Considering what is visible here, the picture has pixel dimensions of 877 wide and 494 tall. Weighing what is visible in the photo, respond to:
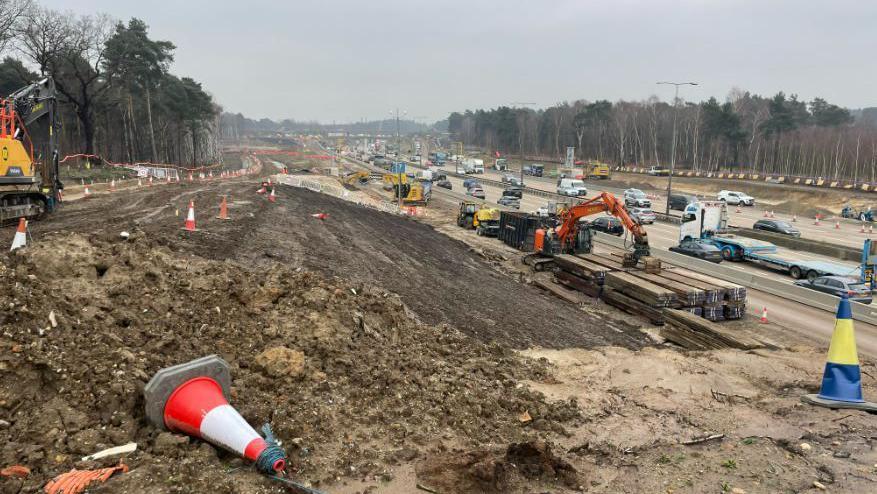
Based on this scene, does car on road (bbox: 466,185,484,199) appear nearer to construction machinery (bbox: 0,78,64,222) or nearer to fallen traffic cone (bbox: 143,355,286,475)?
construction machinery (bbox: 0,78,64,222)

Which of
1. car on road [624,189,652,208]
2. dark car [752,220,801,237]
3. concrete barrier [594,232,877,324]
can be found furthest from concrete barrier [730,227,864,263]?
car on road [624,189,652,208]

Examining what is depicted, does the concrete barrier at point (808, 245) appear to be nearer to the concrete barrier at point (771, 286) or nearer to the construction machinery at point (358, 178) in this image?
the concrete barrier at point (771, 286)

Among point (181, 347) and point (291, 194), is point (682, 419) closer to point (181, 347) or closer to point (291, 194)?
point (181, 347)

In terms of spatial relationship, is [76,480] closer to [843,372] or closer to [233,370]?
[233,370]

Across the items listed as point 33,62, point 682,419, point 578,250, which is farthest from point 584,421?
point 33,62

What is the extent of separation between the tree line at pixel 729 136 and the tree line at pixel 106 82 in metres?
43.0

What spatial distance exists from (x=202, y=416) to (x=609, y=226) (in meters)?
32.8

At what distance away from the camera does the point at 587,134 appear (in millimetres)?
121375

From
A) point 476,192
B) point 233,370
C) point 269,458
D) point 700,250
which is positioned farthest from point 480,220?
point 269,458

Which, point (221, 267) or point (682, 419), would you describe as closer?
point (682, 419)

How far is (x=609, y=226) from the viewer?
116 ft

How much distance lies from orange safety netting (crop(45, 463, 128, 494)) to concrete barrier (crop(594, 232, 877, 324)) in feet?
67.5

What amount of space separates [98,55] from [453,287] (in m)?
45.2

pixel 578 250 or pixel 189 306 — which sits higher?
pixel 189 306
